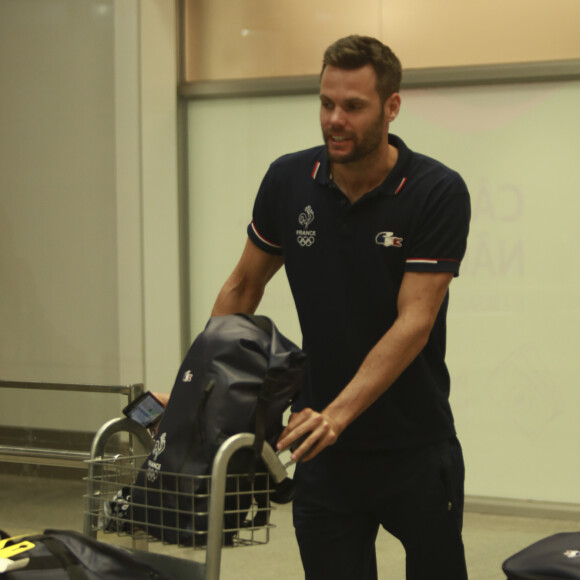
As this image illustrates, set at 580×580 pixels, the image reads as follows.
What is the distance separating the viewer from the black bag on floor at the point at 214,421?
188 centimetres

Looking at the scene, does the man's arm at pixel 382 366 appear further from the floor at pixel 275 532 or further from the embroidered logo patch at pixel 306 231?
the floor at pixel 275 532

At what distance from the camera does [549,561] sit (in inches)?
79.7

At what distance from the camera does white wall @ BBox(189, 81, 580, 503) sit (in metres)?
5.06

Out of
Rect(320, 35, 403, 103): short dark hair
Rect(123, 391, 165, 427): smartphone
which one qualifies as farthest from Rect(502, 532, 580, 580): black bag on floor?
Rect(320, 35, 403, 103): short dark hair

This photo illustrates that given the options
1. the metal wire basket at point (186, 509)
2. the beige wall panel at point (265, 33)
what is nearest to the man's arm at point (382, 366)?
the metal wire basket at point (186, 509)

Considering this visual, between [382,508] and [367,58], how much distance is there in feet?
3.66

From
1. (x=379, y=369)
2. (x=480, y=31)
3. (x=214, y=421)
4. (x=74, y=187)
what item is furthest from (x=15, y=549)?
(x=480, y=31)

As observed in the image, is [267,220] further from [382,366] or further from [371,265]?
[382,366]

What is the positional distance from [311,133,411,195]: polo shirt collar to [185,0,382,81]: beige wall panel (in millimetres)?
3076

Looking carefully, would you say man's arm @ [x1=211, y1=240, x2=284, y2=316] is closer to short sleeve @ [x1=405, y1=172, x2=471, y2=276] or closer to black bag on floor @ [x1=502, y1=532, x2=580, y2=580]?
short sleeve @ [x1=405, y1=172, x2=471, y2=276]

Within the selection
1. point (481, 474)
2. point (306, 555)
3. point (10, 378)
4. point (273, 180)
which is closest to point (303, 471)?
point (306, 555)

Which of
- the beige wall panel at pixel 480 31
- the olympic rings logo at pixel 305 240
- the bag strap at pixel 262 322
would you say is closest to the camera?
the bag strap at pixel 262 322

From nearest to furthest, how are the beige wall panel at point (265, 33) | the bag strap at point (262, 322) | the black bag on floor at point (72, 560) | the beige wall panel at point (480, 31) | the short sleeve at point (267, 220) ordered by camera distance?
the black bag on floor at point (72, 560) < the bag strap at point (262, 322) < the short sleeve at point (267, 220) < the beige wall panel at point (480, 31) < the beige wall panel at point (265, 33)

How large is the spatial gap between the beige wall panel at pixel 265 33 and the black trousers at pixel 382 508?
135 inches
